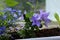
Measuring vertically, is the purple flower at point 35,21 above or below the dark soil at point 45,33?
above

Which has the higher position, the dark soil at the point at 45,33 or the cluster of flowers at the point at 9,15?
the cluster of flowers at the point at 9,15

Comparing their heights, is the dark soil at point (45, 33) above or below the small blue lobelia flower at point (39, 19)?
below

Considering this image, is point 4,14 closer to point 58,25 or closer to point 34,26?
point 34,26

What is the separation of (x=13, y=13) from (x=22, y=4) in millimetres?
185

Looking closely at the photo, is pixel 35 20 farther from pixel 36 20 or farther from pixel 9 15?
pixel 9 15

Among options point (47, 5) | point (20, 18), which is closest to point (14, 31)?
point (20, 18)

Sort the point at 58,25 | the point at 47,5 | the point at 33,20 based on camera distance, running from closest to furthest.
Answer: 1. the point at 33,20
2. the point at 58,25
3. the point at 47,5

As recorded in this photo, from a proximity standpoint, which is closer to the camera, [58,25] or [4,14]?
[4,14]

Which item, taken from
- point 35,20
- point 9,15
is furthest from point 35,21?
point 9,15

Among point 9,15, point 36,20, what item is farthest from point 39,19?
point 9,15

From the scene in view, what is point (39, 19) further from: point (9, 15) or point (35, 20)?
point (9, 15)

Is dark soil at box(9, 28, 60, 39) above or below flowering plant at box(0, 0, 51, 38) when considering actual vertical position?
below

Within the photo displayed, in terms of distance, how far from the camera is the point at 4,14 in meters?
0.77

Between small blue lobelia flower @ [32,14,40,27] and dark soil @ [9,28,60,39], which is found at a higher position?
small blue lobelia flower @ [32,14,40,27]
